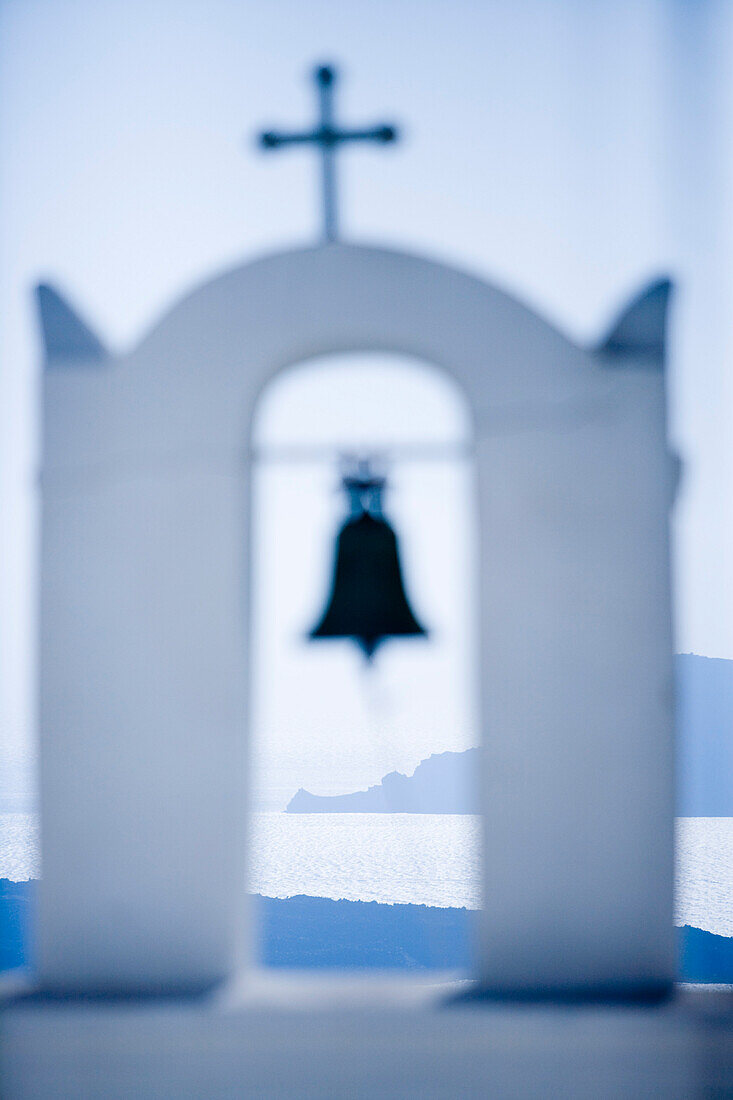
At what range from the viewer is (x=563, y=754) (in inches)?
98.9

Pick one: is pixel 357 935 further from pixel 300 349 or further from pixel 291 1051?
pixel 300 349

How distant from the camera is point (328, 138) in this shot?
267 cm

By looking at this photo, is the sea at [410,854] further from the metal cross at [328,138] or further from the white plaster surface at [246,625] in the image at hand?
the metal cross at [328,138]

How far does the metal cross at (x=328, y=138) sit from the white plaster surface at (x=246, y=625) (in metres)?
0.14

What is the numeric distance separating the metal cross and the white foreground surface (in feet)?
7.37

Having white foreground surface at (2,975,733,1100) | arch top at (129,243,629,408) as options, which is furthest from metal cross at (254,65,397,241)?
white foreground surface at (2,975,733,1100)

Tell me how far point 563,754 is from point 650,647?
40 centimetres

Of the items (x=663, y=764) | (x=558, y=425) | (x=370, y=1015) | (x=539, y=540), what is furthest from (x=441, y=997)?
(x=558, y=425)

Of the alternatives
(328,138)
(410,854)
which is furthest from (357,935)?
(328,138)

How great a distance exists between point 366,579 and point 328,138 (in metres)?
1.35

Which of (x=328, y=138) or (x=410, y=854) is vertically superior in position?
(x=328, y=138)

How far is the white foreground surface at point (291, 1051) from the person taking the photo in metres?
2.32

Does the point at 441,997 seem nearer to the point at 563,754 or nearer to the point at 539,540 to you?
the point at 563,754

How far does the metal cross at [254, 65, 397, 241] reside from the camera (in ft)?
8.73
